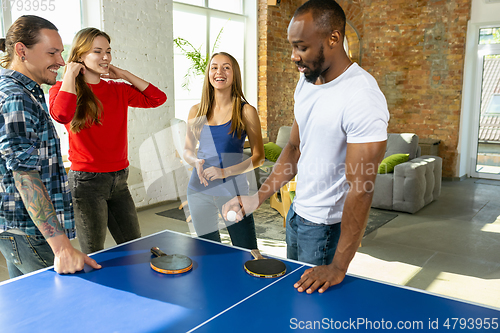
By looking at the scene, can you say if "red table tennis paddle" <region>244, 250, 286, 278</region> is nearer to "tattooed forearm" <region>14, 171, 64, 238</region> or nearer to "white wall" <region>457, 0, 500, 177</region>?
"tattooed forearm" <region>14, 171, 64, 238</region>

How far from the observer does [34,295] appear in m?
1.22

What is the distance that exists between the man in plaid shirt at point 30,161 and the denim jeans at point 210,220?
0.74 meters

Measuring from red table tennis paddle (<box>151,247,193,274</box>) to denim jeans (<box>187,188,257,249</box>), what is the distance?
70 centimetres

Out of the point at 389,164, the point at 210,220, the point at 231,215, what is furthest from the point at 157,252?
the point at 389,164

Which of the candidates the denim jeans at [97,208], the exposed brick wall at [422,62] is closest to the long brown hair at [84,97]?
the denim jeans at [97,208]

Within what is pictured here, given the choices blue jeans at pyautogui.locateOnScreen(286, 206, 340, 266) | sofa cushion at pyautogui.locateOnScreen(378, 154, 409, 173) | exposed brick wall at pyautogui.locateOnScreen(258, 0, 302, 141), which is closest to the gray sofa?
sofa cushion at pyautogui.locateOnScreen(378, 154, 409, 173)

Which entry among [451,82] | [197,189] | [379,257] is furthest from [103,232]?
[451,82]

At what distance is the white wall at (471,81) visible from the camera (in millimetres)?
6871

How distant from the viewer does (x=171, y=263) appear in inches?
56.1

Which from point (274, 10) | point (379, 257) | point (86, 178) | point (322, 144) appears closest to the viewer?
point (322, 144)

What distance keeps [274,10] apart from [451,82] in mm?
3388

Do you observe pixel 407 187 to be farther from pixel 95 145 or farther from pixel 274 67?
pixel 95 145

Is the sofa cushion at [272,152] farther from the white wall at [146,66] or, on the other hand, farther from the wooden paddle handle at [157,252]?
the wooden paddle handle at [157,252]

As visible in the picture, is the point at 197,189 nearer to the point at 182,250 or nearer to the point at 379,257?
the point at 182,250
